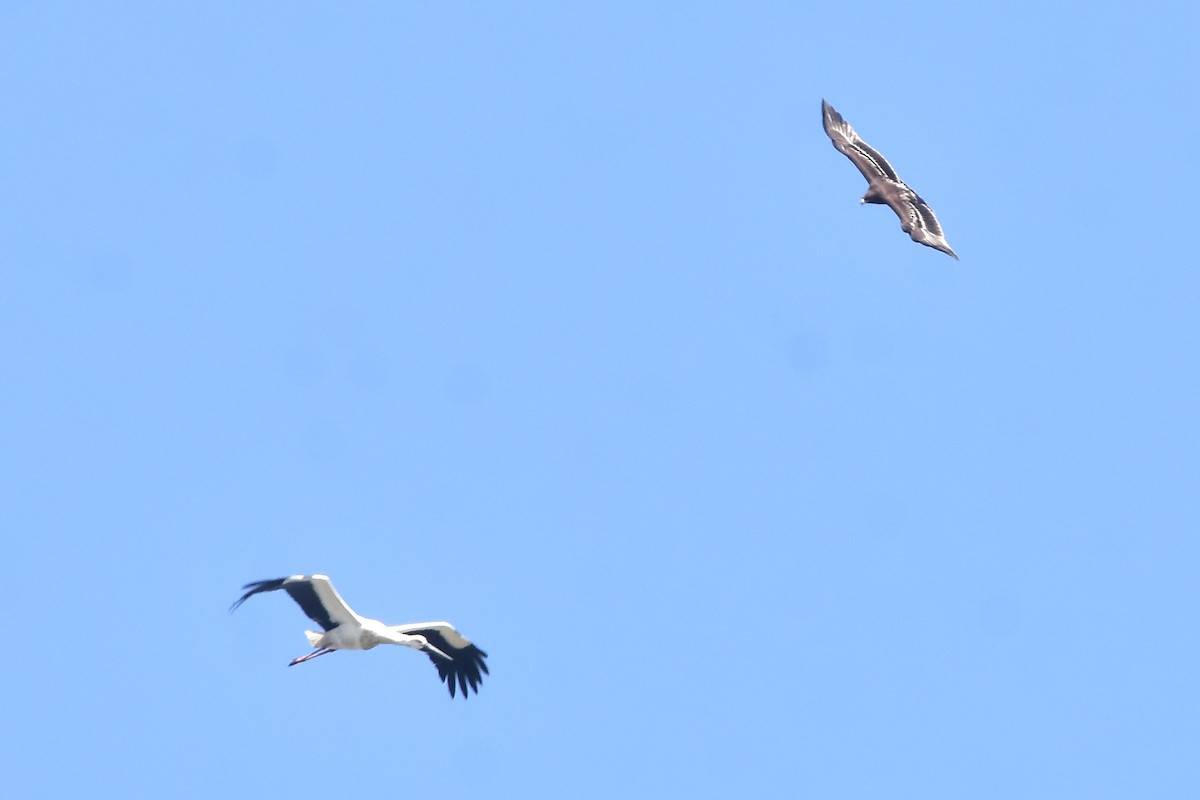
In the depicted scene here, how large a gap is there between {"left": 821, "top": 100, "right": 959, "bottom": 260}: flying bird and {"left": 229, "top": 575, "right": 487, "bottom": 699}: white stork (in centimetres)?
1475

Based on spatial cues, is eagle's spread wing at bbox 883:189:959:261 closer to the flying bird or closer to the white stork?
the flying bird

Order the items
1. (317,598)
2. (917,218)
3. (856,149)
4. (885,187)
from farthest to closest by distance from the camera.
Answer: (856,149) < (885,187) < (917,218) < (317,598)

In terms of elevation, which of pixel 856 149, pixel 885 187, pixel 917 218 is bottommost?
pixel 917 218

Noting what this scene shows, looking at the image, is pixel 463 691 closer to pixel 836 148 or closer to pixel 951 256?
→ pixel 951 256

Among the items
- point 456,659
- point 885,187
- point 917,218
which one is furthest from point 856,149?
point 456,659

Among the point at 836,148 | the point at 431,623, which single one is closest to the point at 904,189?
the point at 836,148

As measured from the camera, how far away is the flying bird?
49125 millimetres

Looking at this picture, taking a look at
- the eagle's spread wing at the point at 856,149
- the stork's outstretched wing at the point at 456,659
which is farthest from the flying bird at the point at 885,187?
the stork's outstretched wing at the point at 456,659

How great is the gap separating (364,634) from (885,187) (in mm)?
18616

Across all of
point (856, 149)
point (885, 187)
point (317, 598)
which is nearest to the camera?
point (317, 598)

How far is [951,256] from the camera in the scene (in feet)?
158

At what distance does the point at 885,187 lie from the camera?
171 ft

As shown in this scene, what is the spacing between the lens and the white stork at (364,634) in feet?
139

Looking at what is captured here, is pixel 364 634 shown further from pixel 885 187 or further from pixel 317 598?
pixel 885 187
